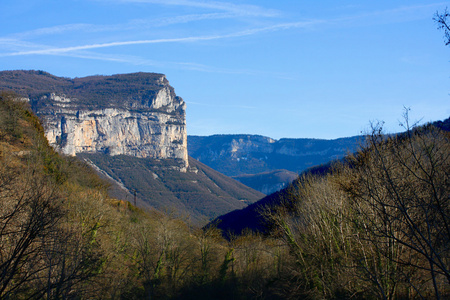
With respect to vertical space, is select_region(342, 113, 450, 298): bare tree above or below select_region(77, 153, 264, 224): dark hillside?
above

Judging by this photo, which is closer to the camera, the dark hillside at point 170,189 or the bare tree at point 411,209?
the bare tree at point 411,209

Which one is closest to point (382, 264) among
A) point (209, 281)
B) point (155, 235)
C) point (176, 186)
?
point (209, 281)

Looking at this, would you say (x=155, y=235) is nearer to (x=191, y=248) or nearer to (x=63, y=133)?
(x=191, y=248)

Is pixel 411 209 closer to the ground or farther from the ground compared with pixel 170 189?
farther from the ground

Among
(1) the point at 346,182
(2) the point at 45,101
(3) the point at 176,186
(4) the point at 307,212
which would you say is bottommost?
(3) the point at 176,186

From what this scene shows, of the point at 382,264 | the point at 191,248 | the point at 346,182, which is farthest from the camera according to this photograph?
the point at 191,248

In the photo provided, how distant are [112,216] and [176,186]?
137 metres

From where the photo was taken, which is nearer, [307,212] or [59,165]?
[307,212]

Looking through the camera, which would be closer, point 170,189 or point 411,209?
point 411,209

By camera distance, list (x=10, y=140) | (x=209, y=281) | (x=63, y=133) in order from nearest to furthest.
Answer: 1. (x=209, y=281)
2. (x=10, y=140)
3. (x=63, y=133)

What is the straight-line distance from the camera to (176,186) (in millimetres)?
179750

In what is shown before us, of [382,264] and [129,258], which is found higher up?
[382,264]

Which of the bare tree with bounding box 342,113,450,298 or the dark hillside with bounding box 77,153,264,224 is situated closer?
the bare tree with bounding box 342,113,450,298

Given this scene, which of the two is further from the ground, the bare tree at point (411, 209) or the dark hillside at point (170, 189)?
the bare tree at point (411, 209)
